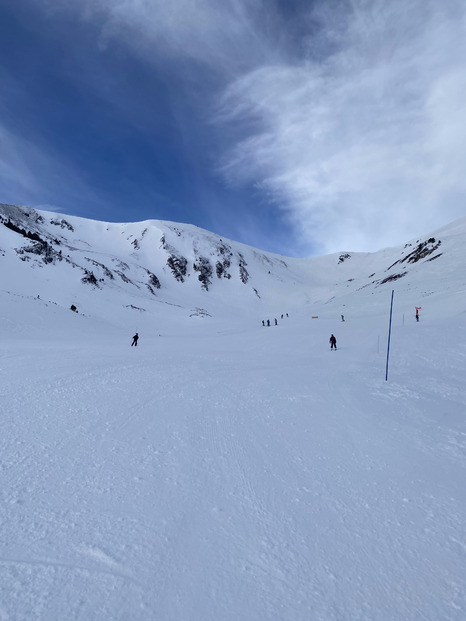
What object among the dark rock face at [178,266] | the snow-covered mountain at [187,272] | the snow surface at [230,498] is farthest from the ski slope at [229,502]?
the dark rock face at [178,266]

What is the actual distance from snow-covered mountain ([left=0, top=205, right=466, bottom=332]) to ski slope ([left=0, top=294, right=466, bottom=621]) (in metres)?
29.1

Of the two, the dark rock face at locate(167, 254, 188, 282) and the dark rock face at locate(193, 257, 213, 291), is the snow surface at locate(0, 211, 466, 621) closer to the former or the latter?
the dark rock face at locate(167, 254, 188, 282)

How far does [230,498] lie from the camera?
201 inches

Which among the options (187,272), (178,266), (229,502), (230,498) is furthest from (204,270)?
(229,502)

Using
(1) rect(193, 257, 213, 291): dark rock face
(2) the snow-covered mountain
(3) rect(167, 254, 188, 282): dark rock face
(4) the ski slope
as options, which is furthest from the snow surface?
(1) rect(193, 257, 213, 291): dark rock face

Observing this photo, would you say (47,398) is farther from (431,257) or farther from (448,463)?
(431,257)

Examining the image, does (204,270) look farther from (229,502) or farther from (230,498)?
(229,502)

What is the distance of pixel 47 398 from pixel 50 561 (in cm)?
699

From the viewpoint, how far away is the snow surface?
134 inches

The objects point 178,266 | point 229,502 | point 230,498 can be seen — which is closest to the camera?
point 229,502

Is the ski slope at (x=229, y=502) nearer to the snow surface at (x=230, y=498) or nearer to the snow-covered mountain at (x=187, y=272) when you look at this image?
the snow surface at (x=230, y=498)

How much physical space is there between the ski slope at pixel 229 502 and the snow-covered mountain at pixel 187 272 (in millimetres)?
29149

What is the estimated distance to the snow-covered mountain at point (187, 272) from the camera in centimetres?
5188

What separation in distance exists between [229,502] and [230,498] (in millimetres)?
110
